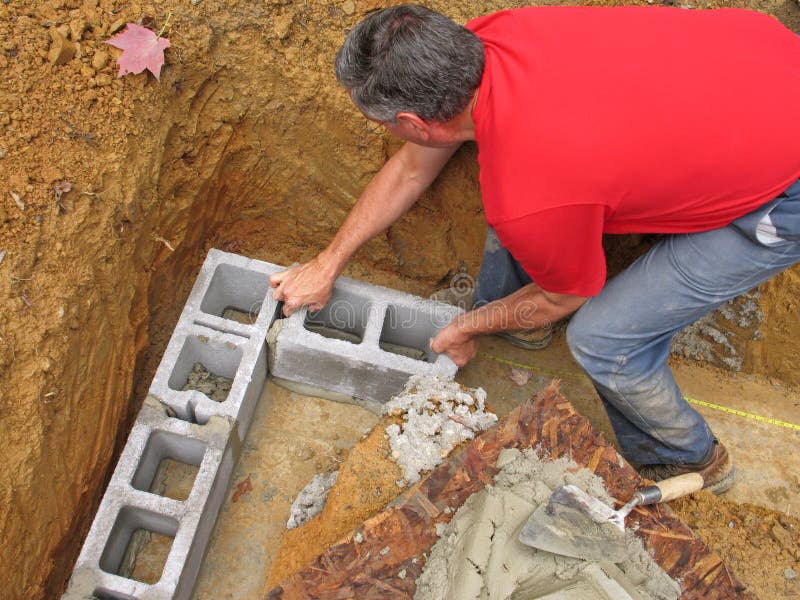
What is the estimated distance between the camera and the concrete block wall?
2.78 meters

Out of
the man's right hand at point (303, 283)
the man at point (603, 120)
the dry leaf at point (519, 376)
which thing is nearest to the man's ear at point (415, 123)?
the man at point (603, 120)

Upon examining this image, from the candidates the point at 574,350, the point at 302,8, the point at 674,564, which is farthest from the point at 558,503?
the point at 302,8

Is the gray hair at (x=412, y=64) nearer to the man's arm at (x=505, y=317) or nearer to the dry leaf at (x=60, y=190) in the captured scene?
the man's arm at (x=505, y=317)

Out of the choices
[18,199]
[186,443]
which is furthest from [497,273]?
[18,199]

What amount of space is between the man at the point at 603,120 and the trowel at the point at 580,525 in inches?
31.9

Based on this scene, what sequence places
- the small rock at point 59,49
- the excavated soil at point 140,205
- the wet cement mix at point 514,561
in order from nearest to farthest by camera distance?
1. the wet cement mix at point 514,561
2. the excavated soil at point 140,205
3. the small rock at point 59,49

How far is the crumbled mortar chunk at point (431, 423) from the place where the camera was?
2.69 metres

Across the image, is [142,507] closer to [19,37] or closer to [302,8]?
[19,37]

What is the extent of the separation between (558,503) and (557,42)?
1690 mm

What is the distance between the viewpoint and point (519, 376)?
3842 millimetres

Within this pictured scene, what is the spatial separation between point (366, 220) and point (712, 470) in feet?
7.24

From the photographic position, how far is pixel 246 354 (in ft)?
10.4

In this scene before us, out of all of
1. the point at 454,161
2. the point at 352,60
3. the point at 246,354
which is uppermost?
the point at 352,60

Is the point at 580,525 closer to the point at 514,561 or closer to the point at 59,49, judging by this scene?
the point at 514,561
